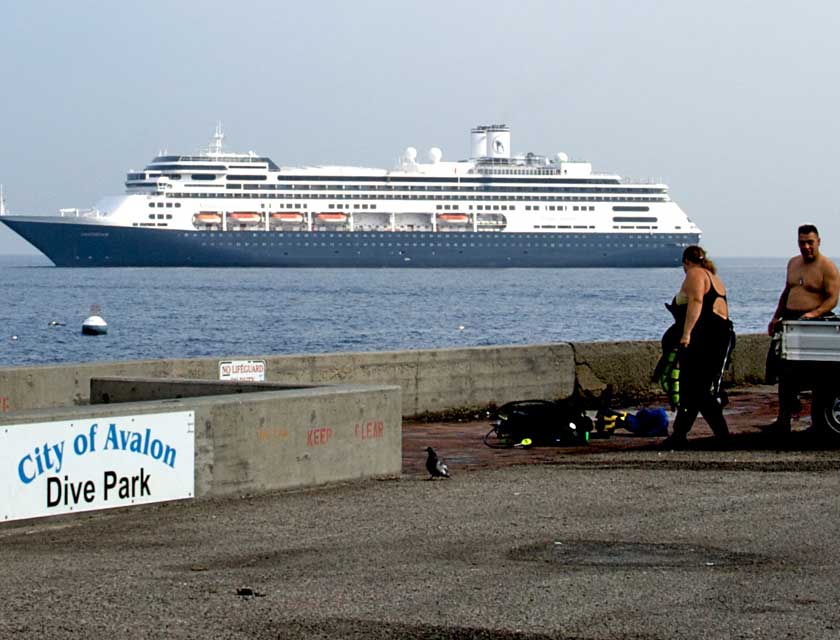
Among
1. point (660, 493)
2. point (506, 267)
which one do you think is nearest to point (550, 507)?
point (660, 493)

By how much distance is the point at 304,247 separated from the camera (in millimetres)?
116562

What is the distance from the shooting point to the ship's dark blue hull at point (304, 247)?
377ft

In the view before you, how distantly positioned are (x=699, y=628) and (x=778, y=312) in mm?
5868

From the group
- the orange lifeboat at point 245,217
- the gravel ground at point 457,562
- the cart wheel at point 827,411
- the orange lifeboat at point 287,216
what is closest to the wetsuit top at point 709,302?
the cart wheel at point 827,411

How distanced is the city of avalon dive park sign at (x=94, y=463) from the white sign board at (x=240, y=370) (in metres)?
3.99

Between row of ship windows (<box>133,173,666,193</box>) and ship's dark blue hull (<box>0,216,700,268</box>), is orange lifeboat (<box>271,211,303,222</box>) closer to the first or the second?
ship's dark blue hull (<box>0,216,700,268</box>)

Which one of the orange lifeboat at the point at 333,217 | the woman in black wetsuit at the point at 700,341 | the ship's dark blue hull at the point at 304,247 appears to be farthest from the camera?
the orange lifeboat at the point at 333,217

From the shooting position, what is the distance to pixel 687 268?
10336 mm

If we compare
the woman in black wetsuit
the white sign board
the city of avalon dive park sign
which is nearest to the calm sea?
the white sign board

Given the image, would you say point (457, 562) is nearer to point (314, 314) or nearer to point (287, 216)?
point (314, 314)

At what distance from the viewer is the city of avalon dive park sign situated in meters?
7.32

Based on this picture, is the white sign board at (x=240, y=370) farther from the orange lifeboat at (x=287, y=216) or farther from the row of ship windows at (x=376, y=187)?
the row of ship windows at (x=376, y=187)

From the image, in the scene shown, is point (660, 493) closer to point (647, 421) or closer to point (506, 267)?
point (647, 421)

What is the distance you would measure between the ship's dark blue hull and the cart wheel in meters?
105
